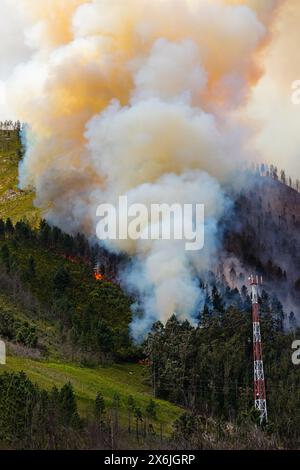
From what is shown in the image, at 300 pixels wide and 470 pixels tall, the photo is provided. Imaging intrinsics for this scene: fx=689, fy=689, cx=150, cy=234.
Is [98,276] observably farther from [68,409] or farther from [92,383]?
[68,409]

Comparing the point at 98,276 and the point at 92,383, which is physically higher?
the point at 98,276

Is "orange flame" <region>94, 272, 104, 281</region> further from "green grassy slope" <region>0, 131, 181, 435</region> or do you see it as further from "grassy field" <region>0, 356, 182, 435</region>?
"grassy field" <region>0, 356, 182, 435</region>

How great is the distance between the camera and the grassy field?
6462cm

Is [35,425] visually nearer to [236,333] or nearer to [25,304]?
[236,333]

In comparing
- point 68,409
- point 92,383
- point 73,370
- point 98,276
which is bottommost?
point 68,409

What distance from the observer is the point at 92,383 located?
71875mm

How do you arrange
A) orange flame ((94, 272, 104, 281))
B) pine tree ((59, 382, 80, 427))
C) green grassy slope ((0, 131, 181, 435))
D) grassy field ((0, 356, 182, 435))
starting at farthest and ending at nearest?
orange flame ((94, 272, 104, 281))
green grassy slope ((0, 131, 181, 435))
grassy field ((0, 356, 182, 435))
pine tree ((59, 382, 80, 427))

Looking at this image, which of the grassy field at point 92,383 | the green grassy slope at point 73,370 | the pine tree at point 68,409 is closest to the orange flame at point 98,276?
the green grassy slope at point 73,370

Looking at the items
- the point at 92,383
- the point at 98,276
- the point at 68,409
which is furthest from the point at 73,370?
the point at 98,276

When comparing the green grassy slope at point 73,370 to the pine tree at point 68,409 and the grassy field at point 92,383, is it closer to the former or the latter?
the grassy field at point 92,383

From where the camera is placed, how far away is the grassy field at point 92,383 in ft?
212

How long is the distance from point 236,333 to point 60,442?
158ft

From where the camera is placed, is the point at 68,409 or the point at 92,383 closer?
the point at 68,409

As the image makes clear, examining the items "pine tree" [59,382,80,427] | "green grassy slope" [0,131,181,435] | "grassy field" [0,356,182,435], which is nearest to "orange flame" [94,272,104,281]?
"green grassy slope" [0,131,181,435]
